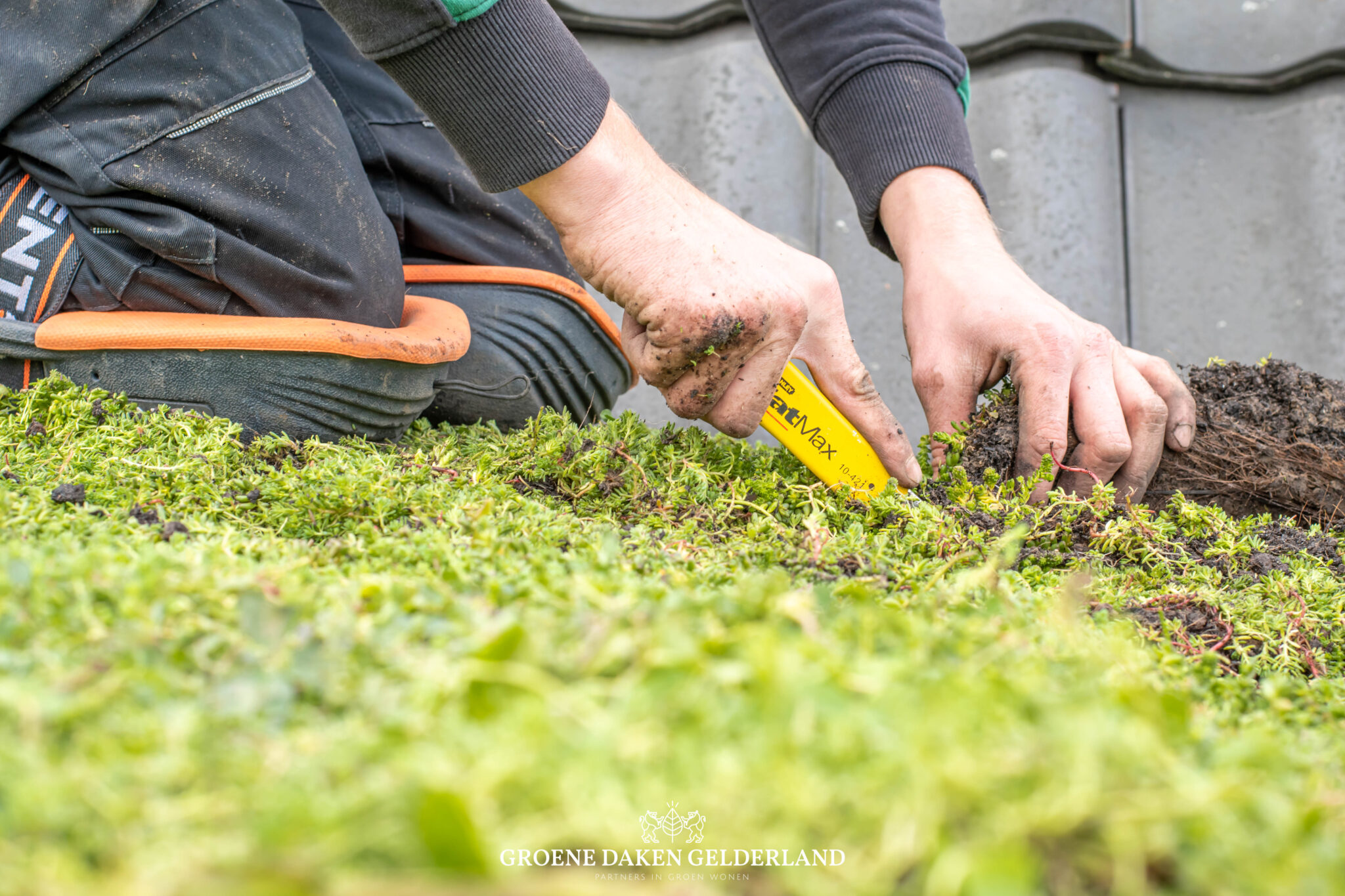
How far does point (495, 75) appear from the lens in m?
1.11

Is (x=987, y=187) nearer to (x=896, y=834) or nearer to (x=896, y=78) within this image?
(x=896, y=78)

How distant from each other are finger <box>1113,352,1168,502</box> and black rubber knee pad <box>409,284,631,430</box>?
946 millimetres

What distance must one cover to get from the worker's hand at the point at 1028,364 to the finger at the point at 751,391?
327 millimetres

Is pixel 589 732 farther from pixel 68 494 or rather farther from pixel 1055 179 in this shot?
pixel 1055 179

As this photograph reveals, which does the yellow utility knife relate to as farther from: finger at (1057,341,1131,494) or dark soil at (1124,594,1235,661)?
dark soil at (1124,594,1235,661)

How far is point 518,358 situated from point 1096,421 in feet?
3.46

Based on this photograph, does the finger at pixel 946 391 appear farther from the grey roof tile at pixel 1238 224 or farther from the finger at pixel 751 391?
the grey roof tile at pixel 1238 224

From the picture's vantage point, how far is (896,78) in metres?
1.64

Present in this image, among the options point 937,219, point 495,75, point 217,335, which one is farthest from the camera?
point 937,219

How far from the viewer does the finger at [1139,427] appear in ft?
4.48

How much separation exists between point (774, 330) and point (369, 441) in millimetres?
689

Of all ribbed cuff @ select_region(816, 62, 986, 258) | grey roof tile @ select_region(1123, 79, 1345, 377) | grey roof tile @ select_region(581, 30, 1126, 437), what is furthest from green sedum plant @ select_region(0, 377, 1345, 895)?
grey roof tile @ select_region(1123, 79, 1345, 377)

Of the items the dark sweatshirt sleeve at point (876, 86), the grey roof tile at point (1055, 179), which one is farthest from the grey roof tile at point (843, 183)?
the dark sweatshirt sleeve at point (876, 86)

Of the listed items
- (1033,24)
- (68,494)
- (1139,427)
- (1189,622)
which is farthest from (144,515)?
(1033,24)
